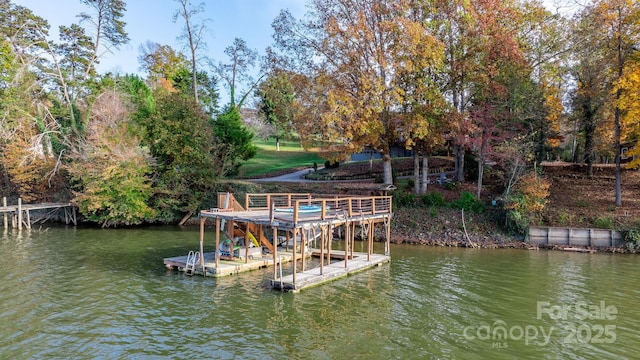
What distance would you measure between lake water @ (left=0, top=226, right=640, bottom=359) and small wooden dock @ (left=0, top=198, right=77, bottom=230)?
10.9 meters

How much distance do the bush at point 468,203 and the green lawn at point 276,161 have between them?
22.2m

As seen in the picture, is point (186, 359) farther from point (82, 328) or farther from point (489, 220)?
point (489, 220)

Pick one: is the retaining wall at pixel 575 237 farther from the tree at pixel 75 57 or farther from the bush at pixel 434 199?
the tree at pixel 75 57

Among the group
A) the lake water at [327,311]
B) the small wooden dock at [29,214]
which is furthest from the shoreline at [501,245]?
the small wooden dock at [29,214]

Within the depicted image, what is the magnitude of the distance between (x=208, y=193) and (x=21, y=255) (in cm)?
1501

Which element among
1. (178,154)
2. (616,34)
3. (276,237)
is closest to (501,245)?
(616,34)

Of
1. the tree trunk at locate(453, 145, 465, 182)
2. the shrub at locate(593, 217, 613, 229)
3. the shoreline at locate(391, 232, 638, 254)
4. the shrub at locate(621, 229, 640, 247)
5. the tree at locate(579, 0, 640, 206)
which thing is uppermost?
the tree at locate(579, 0, 640, 206)

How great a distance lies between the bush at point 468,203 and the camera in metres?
29.0

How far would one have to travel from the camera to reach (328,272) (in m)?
17.7

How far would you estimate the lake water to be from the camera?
10883 millimetres

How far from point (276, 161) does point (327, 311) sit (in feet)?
158

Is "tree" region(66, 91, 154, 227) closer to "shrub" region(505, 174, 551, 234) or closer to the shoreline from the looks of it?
the shoreline

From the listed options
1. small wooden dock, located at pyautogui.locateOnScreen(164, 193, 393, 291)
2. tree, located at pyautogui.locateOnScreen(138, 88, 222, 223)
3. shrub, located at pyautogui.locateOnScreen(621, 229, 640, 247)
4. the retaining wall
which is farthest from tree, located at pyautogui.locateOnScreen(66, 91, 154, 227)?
shrub, located at pyautogui.locateOnScreen(621, 229, 640, 247)

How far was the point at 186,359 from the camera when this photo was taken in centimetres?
1009
